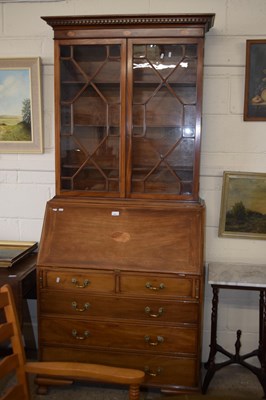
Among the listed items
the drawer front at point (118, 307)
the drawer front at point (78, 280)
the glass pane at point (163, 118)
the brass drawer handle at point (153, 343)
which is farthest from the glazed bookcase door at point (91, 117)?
the brass drawer handle at point (153, 343)

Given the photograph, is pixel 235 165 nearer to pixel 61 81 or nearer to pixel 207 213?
pixel 207 213

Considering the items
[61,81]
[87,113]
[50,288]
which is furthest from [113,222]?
[61,81]

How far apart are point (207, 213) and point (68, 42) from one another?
4.69 ft

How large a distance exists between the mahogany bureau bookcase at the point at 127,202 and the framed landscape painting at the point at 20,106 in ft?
1.32

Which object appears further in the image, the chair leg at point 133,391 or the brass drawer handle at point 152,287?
the brass drawer handle at point 152,287

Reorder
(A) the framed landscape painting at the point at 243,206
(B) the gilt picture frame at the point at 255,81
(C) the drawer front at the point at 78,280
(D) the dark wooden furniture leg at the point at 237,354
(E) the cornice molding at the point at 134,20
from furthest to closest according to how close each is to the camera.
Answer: (A) the framed landscape painting at the point at 243,206
(B) the gilt picture frame at the point at 255,81
(D) the dark wooden furniture leg at the point at 237,354
(C) the drawer front at the point at 78,280
(E) the cornice molding at the point at 134,20

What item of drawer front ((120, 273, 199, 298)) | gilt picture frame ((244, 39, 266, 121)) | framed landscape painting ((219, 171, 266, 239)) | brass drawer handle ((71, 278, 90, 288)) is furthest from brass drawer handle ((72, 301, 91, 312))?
gilt picture frame ((244, 39, 266, 121))

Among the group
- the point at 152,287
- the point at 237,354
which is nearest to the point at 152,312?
the point at 152,287

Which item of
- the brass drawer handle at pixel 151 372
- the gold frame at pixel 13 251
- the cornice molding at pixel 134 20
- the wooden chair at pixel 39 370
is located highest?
the cornice molding at pixel 134 20

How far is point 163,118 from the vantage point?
7.47 ft

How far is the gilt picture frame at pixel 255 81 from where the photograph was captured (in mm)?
2404

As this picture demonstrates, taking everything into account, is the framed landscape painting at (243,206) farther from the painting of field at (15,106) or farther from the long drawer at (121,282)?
the painting of field at (15,106)

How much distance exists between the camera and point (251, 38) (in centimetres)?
242

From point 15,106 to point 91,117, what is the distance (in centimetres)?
67
